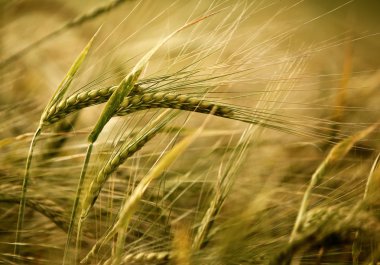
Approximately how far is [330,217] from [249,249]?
100 millimetres

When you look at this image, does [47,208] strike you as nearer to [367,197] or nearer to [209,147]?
[209,147]

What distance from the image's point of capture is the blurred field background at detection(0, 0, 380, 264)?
41cm

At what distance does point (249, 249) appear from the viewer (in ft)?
1.38

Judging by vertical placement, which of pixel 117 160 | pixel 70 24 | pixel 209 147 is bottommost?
pixel 209 147

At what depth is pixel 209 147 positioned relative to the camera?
2.08ft

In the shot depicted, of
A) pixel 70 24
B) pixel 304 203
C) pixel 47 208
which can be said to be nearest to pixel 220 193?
pixel 304 203

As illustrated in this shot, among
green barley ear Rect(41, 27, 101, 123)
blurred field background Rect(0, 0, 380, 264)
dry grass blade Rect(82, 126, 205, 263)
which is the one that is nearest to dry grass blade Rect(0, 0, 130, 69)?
blurred field background Rect(0, 0, 380, 264)

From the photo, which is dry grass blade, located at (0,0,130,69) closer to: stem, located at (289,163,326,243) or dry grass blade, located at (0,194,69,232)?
dry grass blade, located at (0,194,69,232)

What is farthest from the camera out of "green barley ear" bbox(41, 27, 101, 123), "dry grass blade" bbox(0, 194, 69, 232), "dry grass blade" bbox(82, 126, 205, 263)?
"dry grass blade" bbox(0, 194, 69, 232)

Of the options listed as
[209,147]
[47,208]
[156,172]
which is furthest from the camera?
[209,147]

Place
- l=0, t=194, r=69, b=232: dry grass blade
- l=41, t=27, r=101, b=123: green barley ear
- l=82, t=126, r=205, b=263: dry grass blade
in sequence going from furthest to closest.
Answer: l=0, t=194, r=69, b=232: dry grass blade, l=41, t=27, r=101, b=123: green barley ear, l=82, t=126, r=205, b=263: dry grass blade

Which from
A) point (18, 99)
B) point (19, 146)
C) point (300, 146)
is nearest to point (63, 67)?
point (18, 99)

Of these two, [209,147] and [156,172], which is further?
[209,147]

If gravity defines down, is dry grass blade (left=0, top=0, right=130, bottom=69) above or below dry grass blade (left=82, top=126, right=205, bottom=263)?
above
